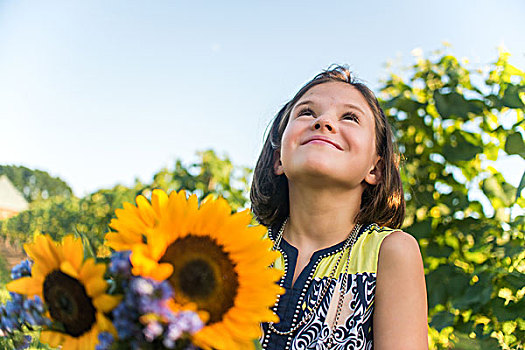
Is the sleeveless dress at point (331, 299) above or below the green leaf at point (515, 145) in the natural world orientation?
below

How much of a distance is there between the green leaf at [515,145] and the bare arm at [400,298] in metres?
1.00

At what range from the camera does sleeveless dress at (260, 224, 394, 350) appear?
0.98 m

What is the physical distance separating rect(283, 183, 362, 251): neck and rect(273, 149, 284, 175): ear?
15 cm

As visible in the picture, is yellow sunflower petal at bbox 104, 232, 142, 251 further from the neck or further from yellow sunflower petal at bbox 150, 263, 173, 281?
the neck

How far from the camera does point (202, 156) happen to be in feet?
11.1

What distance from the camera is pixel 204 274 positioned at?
18.6 inches

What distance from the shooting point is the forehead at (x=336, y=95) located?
114cm

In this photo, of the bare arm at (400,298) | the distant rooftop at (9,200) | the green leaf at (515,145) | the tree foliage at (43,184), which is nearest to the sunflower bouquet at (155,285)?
the bare arm at (400,298)

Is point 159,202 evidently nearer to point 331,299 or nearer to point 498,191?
point 331,299

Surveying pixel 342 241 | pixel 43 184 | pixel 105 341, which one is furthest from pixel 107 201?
pixel 43 184

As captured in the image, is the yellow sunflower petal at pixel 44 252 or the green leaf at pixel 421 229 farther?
the green leaf at pixel 421 229

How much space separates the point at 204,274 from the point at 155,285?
8 cm

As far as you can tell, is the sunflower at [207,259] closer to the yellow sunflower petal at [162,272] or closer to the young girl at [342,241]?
the yellow sunflower petal at [162,272]

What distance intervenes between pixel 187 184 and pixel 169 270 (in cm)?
296
